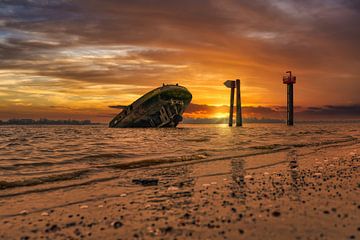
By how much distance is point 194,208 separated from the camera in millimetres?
4945

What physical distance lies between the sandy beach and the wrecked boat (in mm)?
57652

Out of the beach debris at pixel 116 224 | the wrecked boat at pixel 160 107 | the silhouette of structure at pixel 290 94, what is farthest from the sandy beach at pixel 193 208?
the silhouette of structure at pixel 290 94

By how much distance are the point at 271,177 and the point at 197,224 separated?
4196 millimetres

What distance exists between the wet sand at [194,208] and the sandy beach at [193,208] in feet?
0.03

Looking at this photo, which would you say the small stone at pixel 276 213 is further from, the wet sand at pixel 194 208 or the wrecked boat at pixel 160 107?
the wrecked boat at pixel 160 107

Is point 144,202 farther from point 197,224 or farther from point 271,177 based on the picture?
point 271,177

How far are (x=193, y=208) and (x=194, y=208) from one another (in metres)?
0.02

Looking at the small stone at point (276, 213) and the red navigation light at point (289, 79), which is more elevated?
the red navigation light at point (289, 79)

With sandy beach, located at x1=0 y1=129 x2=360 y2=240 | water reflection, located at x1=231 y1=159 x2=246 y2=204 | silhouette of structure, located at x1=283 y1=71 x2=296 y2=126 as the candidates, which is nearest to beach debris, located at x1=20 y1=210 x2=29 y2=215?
sandy beach, located at x1=0 y1=129 x2=360 y2=240

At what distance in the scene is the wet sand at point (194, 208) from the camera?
12.4ft

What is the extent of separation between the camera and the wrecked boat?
65562mm

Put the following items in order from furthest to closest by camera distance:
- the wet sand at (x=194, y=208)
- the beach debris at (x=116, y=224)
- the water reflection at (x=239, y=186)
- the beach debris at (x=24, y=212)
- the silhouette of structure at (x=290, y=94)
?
the silhouette of structure at (x=290, y=94)
the water reflection at (x=239, y=186)
the beach debris at (x=24, y=212)
the beach debris at (x=116, y=224)
the wet sand at (x=194, y=208)

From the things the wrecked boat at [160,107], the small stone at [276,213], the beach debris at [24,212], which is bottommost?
the beach debris at [24,212]

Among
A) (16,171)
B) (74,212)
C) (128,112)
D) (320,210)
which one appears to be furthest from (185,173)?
(128,112)
